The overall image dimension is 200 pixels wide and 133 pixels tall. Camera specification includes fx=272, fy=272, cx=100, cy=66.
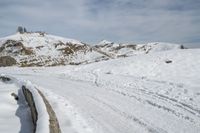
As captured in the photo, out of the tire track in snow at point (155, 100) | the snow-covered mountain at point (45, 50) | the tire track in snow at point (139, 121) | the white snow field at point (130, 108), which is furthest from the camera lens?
the snow-covered mountain at point (45, 50)

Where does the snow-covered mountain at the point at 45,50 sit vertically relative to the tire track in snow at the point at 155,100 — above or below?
above

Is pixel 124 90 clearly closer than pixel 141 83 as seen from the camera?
Yes

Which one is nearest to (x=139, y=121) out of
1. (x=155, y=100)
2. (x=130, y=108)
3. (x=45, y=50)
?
(x=130, y=108)

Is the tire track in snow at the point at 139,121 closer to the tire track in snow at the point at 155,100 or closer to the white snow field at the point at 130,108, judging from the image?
the white snow field at the point at 130,108

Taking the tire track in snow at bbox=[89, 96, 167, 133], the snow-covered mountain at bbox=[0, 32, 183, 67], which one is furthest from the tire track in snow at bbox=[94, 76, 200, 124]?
the snow-covered mountain at bbox=[0, 32, 183, 67]

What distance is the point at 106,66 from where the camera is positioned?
92.8ft

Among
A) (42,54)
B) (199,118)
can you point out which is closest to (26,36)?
(42,54)

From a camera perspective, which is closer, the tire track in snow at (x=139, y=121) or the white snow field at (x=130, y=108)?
the tire track in snow at (x=139, y=121)

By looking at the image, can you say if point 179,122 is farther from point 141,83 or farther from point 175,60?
point 175,60

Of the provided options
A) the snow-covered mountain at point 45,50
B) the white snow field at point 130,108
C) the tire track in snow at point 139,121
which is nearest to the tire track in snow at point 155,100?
the white snow field at point 130,108

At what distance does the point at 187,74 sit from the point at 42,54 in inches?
2139

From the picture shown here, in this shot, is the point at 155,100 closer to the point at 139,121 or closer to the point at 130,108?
the point at 130,108

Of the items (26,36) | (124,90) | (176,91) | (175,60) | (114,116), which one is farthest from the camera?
(26,36)

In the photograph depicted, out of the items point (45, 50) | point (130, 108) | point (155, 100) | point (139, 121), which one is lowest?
point (139, 121)
